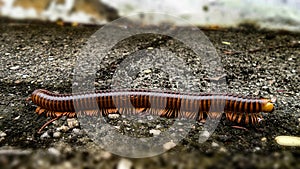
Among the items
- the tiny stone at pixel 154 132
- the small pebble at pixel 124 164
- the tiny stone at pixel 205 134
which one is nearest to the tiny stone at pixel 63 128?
the tiny stone at pixel 154 132

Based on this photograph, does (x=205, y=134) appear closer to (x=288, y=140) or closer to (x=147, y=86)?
(x=288, y=140)

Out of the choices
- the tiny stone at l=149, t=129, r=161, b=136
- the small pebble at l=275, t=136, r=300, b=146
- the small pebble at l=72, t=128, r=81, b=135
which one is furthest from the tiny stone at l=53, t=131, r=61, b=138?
the small pebble at l=275, t=136, r=300, b=146

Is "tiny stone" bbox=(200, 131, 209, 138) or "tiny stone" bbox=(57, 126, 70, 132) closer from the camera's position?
"tiny stone" bbox=(200, 131, 209, 138)

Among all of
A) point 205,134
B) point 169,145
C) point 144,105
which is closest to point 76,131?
point 144,105

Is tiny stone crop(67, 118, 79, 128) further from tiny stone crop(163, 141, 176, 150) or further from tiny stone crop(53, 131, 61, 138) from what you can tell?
tiny stone crop(163, 141, 176, 150)

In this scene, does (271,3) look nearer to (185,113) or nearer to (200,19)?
(200,19)

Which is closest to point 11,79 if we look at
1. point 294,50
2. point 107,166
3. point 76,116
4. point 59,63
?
point 59,63

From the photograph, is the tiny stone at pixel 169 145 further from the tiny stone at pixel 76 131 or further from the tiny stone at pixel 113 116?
the tiny stone at pixel 76 131
